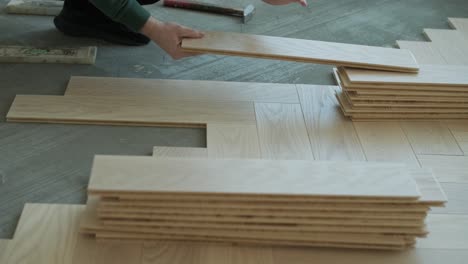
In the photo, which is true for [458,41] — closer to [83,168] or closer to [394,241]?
[394,241]

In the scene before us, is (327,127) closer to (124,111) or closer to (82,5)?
(124,111)

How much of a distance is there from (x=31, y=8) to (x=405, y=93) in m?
1.98

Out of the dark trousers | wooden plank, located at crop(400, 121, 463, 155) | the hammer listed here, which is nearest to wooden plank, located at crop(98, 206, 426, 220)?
wooden plank, located at crop(400, 121, 463, 155)

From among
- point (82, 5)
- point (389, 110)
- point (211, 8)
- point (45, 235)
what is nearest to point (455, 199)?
point (389, 110)

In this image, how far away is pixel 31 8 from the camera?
281 centimetres

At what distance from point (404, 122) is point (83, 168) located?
135cm

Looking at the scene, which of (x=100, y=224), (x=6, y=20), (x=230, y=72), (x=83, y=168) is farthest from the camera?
(x=6, y=20)

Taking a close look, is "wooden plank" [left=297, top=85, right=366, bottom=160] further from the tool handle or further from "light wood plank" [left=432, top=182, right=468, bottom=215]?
the tool handle

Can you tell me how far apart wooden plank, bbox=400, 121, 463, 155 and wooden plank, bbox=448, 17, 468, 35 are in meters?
0.96

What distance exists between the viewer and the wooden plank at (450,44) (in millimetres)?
2705

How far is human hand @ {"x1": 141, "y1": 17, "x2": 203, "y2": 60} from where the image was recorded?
215 cm

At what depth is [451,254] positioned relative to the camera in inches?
67.9

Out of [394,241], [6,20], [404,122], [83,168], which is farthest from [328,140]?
[6,20]

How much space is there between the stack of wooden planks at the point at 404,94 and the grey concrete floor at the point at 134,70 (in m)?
0.34
